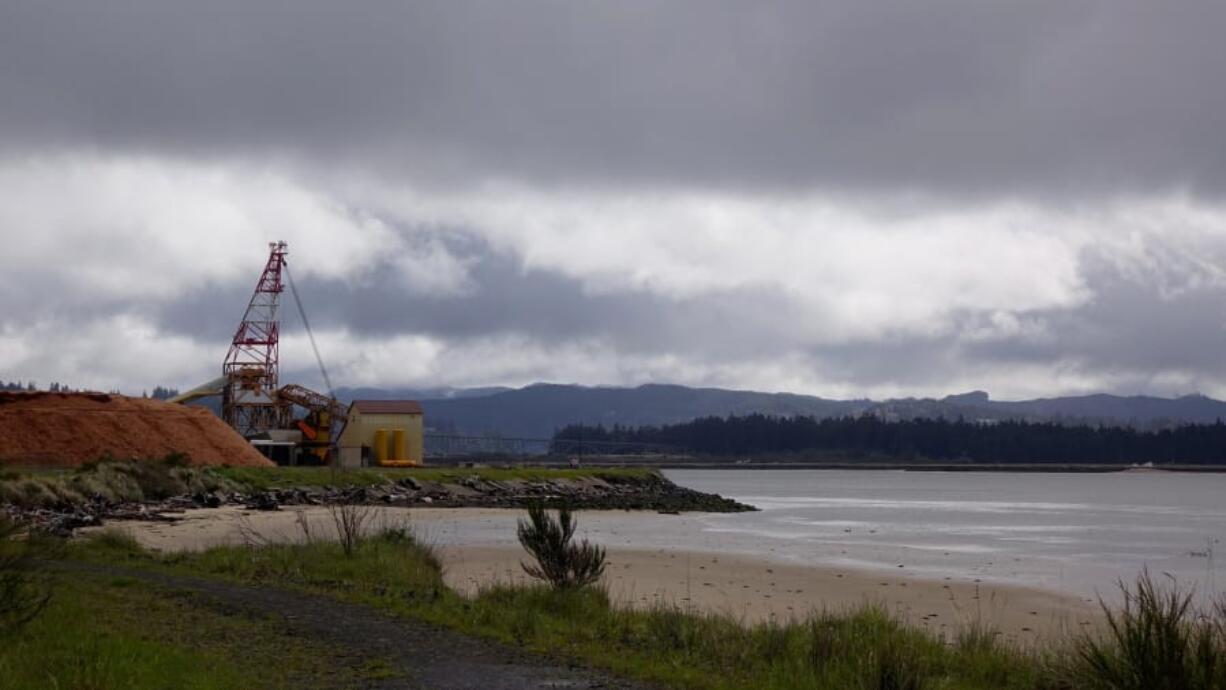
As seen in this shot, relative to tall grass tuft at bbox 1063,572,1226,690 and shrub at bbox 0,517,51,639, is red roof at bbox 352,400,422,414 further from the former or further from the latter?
tall grass tuft at bbox 1063,572,1226,690

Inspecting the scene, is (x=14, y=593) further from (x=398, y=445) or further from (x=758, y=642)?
(x=398, y=445)

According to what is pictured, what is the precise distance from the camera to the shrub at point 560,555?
1850cm

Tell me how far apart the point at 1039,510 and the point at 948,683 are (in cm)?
6948

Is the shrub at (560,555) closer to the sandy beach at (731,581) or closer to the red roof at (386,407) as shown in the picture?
the sandy beach at (731,581)

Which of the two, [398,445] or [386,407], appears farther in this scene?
[386,407]

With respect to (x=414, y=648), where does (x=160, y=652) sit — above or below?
above

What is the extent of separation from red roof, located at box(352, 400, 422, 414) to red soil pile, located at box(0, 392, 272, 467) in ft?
55.8

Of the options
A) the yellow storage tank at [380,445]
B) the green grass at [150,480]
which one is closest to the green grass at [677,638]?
the green grass at [150,480]

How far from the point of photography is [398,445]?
82.9 metres

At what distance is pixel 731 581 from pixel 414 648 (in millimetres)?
15199

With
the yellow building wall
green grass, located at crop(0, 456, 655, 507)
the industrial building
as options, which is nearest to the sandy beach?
green grass, located at crop(0, 456, 655, 507)

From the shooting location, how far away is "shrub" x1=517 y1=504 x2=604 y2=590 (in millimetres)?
18500

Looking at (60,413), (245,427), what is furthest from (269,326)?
(60,413)

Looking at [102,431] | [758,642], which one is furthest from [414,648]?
[102,431]
